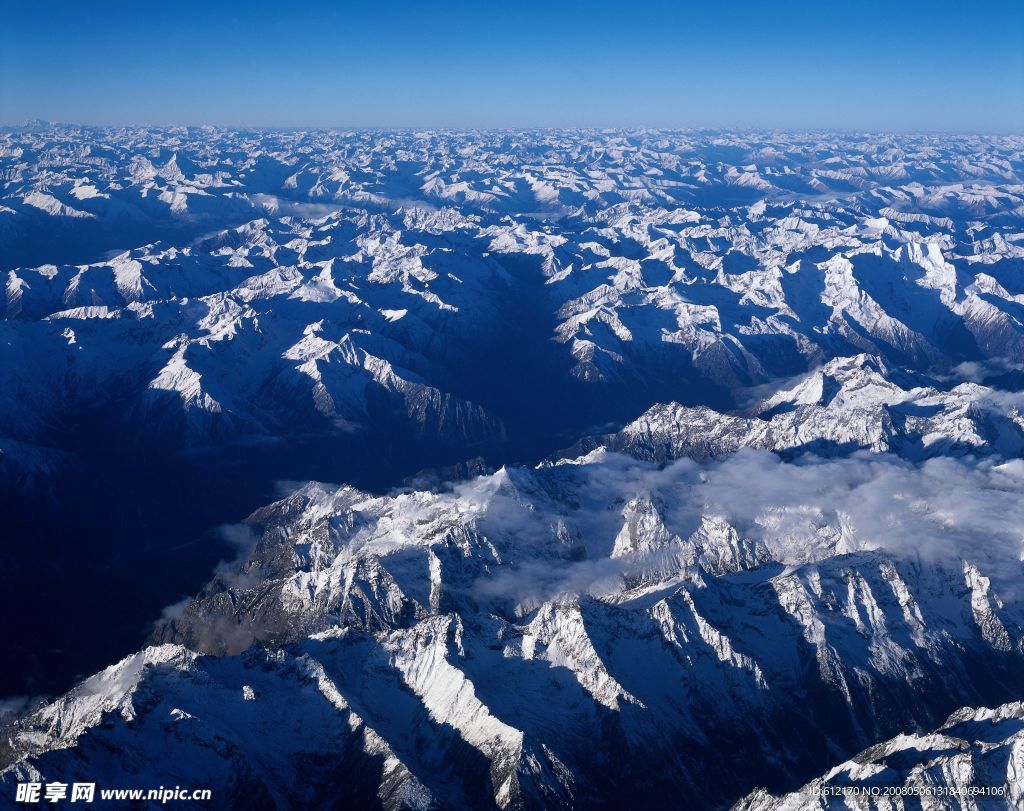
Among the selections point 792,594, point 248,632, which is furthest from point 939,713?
point 248,632

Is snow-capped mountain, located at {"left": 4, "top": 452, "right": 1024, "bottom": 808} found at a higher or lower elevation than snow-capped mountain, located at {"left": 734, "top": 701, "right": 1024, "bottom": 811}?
lower

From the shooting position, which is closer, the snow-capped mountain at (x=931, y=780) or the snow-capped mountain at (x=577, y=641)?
the snow-capped mountain at (x=931, y=780)

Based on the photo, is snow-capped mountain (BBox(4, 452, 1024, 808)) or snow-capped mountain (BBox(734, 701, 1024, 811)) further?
snow-capped mountain (BBox(4, 452, 1024, 808))

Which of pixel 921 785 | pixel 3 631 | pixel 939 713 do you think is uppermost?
pixel 921 785

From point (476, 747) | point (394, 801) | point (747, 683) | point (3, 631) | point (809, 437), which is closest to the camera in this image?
point (394, 801)

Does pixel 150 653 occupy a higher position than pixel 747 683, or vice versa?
pixel 150 653

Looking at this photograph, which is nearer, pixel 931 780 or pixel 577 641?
pixel 931 780

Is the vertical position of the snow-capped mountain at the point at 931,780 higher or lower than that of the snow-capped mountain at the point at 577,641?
higher

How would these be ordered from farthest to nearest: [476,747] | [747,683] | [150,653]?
[747,683]
[150,653]
[476,747]

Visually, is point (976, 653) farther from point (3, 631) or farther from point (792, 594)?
point (3, 631)

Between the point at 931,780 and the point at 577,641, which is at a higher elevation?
the point at 931,780

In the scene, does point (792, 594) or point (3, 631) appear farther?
point (3, 631)
